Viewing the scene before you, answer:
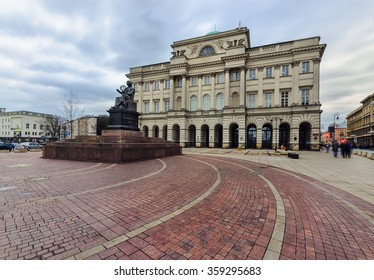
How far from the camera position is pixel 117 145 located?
11586 mm

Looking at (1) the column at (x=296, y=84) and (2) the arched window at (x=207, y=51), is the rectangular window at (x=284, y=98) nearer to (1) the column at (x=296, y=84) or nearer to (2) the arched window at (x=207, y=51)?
(1) the column at (x=296, y=84)

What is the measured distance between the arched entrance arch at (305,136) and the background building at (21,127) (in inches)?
4130

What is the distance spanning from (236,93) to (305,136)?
54.7ft

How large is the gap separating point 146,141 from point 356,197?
13.2 meters

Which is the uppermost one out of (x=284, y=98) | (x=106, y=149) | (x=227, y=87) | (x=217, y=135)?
(x=227, y=87)

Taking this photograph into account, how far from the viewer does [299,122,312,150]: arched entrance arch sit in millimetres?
33156

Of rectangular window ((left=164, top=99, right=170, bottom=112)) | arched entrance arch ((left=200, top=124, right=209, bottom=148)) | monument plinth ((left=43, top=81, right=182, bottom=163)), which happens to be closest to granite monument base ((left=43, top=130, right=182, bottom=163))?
monument plinth ((left=43, top=81, right=182, bottom=163))

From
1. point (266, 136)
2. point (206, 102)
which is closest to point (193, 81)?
point (206, 102)

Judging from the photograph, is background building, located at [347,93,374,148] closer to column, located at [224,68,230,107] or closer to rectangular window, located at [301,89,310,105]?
rectangular window, located at [301,89,310,105]

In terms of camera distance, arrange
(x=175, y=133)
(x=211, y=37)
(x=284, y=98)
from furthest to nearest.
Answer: (x=175, y=133) → (x=211, y=37) → (x=284, y=98)

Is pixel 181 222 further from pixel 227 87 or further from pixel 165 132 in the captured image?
pixel 165 132

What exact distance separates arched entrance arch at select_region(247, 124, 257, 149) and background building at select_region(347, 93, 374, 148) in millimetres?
43574

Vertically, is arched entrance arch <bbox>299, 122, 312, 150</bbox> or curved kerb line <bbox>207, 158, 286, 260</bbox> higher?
arched entrance arch <bbox>299, 122, 312, 150</bbox>

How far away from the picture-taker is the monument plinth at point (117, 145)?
11.8 meters
